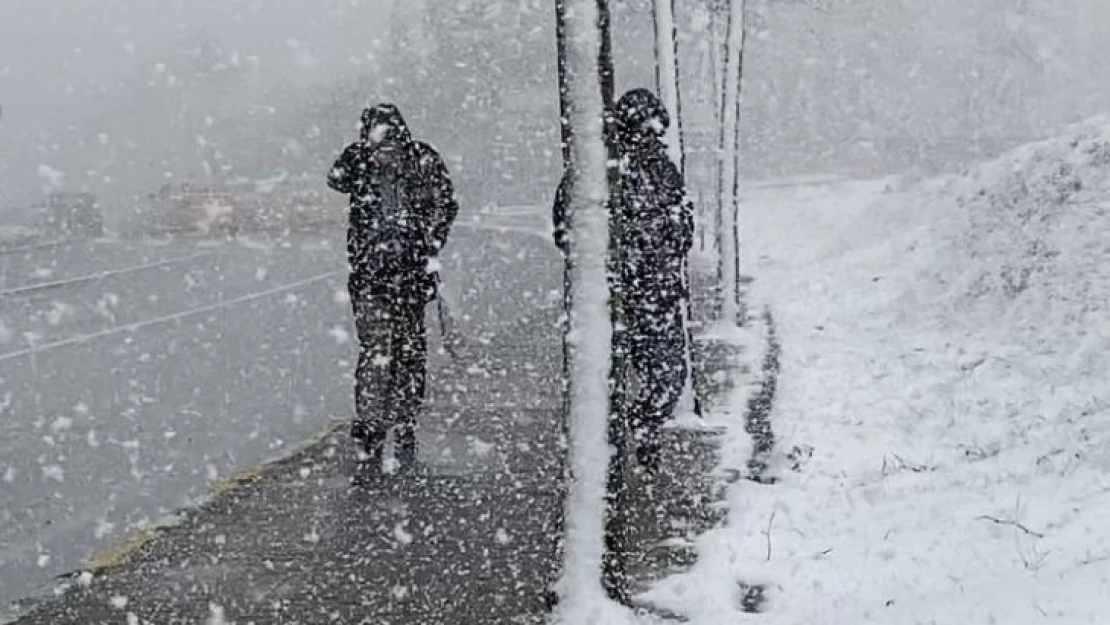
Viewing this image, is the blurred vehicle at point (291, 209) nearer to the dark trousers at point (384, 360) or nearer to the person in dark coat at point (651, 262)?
the dark trousers at point (384, 360)

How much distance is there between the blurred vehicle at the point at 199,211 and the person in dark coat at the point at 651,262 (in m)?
28.8

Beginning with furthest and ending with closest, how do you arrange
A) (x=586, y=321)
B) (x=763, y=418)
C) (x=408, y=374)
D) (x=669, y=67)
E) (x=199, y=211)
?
(x=199, y=211), (x=669, y=67), (x=763, y=418), (x=408, y=374), (x=586, y=321)

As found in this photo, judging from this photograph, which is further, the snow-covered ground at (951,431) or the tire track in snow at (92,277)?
the tire track in snow at (92,277)

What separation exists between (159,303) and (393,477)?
11796mm

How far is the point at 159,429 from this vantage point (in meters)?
9.65

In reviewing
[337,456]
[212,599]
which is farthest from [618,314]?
[337,456]

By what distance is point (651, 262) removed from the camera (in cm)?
719

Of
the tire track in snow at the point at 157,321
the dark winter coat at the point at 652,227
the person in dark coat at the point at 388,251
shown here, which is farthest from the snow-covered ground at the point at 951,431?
the tire track in snow at the point at 157,321

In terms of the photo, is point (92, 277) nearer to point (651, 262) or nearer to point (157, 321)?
point (157, 321)

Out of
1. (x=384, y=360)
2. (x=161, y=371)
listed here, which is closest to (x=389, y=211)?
(x=384, y=360)

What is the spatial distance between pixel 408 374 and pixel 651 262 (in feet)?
4.96

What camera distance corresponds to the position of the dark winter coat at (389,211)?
7262 millimetres

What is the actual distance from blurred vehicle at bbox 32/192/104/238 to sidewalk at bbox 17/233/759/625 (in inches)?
1236

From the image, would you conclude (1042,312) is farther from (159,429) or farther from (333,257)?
(333,257)
